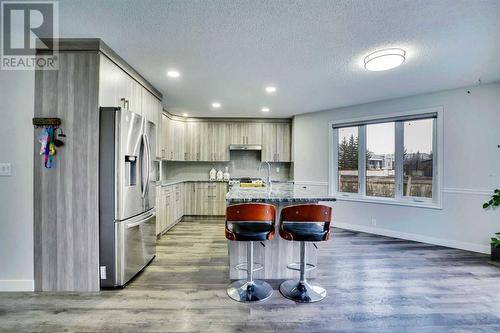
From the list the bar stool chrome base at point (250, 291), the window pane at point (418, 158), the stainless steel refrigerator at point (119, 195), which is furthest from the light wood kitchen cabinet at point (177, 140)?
the window pane at point (418, 158)

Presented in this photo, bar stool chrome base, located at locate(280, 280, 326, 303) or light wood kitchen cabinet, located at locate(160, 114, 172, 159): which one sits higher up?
light wood kitchen cabinet, located at locate(160, 114, 172, 159)

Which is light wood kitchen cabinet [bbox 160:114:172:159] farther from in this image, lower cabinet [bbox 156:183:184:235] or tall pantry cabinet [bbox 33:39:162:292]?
tall pantry cabinet [bbox 33:39:162:292]

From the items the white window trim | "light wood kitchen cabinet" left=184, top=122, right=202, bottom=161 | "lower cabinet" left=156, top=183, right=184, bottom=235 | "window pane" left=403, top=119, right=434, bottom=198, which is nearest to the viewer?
the white window trim

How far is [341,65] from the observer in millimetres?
2807

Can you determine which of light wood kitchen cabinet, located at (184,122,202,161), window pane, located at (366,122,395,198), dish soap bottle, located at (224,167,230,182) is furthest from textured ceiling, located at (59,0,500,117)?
dish soap bottle, located at (224,167,230,182)

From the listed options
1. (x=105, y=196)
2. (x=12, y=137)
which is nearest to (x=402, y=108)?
(x=105, y=196)

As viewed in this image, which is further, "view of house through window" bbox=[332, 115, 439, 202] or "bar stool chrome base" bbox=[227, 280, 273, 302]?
→ "view of house through window" bbox=[332, 115, 439, 202]

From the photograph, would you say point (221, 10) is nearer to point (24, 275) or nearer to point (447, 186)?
point (24, 275)

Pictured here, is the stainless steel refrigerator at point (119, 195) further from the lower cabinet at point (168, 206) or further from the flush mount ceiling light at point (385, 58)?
the flush mount ceiling light at point (385, 58)

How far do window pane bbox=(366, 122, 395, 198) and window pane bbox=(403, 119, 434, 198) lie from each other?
0.73ft

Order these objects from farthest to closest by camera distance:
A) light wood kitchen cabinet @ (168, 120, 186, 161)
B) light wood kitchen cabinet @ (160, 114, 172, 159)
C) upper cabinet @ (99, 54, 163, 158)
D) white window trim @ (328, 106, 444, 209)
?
light wood kitchen cabinet @ (168, 120, 186, 161) → light wood kitchen cabinet @ (160, 114, 172, 159) → white window trim @ (328, 106, 444, 209) → upper cabinet @ (99, 54, 163, 158)

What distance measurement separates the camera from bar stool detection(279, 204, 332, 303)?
2.08 metres

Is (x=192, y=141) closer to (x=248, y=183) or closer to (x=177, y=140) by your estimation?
(x=177, y=140)

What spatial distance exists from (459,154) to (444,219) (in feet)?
3.55
